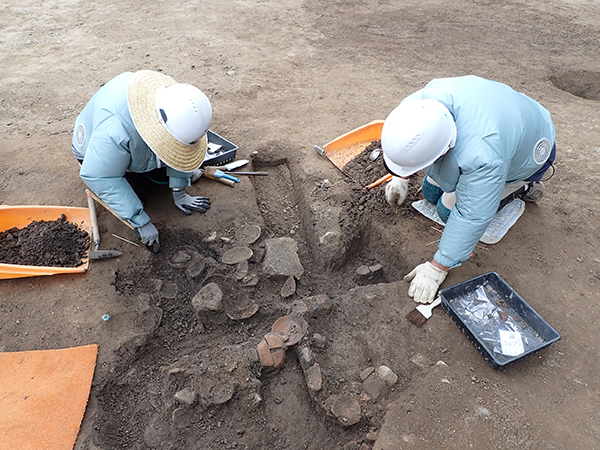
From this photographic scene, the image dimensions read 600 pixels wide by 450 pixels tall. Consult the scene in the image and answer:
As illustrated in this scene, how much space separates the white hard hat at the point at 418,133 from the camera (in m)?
2.27

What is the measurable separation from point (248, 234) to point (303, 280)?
0.63 meters

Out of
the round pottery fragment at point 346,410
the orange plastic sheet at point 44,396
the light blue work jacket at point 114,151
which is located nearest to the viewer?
the orange plastic sheet at point 44,396

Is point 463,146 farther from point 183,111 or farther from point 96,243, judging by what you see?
point 96,243

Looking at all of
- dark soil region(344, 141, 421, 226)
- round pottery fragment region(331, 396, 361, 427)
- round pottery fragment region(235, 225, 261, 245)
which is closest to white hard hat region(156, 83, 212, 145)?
round pottery fragment region(235, 225, 261, 245)

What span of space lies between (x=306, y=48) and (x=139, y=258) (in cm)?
461

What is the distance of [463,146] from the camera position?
7.98 ft

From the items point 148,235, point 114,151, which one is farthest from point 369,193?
point 114,151

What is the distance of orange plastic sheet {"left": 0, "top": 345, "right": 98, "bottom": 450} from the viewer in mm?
2125

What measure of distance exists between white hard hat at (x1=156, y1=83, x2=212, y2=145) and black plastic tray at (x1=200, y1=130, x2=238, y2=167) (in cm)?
103

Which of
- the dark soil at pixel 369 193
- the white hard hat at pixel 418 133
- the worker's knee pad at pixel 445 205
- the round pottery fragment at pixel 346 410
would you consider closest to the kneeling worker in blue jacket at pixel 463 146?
the white hard hat at pixel 418 133

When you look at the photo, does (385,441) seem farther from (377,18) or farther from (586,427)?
(377,18)

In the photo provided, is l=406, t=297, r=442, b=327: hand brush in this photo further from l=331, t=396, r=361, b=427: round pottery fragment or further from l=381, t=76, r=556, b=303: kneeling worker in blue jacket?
l=331, t=396, r=361, b=427: round pottery fragment

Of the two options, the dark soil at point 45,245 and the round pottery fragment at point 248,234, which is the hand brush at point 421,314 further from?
the dark soil at point 45,245

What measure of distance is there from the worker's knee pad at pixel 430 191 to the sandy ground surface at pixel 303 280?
0.20m
